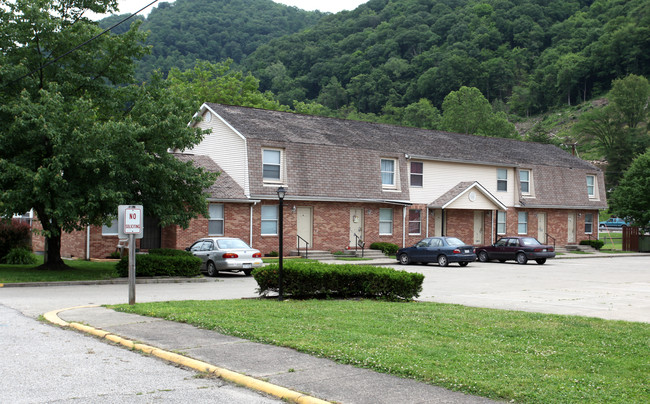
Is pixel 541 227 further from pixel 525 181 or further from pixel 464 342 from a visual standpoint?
pixel 464 342

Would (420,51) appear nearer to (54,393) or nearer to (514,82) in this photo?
(514,82)

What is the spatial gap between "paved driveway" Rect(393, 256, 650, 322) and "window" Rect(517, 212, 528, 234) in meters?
15.3

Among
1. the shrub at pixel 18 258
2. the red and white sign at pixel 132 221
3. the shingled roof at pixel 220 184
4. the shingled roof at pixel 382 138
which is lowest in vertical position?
the shrub at pixel 18 258

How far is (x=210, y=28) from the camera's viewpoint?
130500 millimetres

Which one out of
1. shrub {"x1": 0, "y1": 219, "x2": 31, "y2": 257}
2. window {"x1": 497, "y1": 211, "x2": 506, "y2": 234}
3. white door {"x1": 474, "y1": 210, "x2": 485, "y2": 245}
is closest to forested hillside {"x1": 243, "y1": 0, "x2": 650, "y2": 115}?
window {"x1": 497, "y1": 211, "x2": 506, "y2": 234}

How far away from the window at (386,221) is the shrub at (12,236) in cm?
1846

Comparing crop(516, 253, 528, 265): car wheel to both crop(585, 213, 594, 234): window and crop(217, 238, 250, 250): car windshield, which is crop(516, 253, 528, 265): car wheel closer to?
crop(217, 238, 250, 250): car windshield

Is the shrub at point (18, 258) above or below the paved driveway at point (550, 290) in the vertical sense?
above

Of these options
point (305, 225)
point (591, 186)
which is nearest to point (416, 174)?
point (305, 225)

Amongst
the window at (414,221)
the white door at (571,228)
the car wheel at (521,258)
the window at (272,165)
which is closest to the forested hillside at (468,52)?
the white door at (571,228)

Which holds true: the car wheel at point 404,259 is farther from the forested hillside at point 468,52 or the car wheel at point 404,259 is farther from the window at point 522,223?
the forested hillside at point 468,52

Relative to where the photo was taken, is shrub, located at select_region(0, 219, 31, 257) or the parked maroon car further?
the parked maroon car

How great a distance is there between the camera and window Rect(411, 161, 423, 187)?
1543 inches

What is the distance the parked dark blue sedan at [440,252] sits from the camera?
30812 mm
